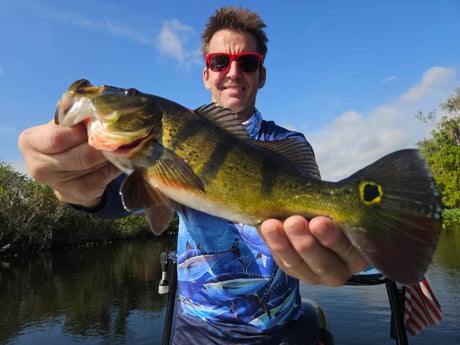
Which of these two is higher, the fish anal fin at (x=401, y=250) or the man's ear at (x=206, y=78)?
the man's ear at (x=206, y=78)

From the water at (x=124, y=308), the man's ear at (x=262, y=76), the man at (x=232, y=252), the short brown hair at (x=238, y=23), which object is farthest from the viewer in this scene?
the water at (x=124, y=308)

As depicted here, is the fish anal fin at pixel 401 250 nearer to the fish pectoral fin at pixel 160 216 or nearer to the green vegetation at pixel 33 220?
the fish pectoral fin at pixel 160 216

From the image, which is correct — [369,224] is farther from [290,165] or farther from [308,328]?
[308,328]

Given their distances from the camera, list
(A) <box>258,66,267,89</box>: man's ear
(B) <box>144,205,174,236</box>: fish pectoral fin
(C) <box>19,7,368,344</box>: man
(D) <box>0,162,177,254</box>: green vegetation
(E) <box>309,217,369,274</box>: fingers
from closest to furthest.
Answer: (E) <box>309,217,369,274</box>: fingers → (C) <box>19,7,368,344</box>: man → (B) <box>144,205,174,236</box>: fish pectoral fin → (A) <box>258,66,267,89</box>: man's ear → (D) <box>0,162,177,254</box>: green vegetation

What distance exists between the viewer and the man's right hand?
2303 millimetres

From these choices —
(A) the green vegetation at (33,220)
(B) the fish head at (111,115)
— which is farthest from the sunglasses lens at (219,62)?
(A) the green vegetation at (33,220)

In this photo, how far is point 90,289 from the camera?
73.3 feet

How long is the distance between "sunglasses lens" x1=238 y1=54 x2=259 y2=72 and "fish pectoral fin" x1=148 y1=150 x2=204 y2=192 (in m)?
2.03

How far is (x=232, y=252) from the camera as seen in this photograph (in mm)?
3092

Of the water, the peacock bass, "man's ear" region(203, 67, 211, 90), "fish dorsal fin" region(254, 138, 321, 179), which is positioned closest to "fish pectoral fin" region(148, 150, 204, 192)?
the peacock bass

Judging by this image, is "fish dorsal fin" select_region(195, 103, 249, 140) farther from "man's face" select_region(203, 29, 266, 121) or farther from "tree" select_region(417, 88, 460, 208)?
"tree" select_region(417, 88, 460, 208)

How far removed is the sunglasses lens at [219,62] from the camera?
4006mm

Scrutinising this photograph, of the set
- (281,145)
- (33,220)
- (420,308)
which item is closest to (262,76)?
(281,145)

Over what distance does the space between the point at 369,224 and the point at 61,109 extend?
2085 mm
